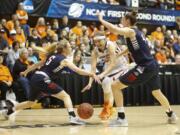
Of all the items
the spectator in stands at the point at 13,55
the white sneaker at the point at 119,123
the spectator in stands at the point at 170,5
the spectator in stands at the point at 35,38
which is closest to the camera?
the white sneaker at the point at 119,123

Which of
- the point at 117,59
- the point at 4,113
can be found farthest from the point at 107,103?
the point at 4,113

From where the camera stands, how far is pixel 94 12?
2031cm

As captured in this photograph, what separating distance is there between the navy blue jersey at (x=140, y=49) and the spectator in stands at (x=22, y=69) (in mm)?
5432

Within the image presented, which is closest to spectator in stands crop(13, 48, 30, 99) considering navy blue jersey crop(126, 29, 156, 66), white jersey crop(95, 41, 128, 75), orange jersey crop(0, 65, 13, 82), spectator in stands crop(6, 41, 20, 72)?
orange jersey crop(0, 65, 13, 82)

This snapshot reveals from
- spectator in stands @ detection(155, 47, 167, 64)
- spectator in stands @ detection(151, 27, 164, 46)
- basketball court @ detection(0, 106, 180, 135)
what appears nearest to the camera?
basketball court @ detection(0, 106, 180, 135)

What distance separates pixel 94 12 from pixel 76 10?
95cm

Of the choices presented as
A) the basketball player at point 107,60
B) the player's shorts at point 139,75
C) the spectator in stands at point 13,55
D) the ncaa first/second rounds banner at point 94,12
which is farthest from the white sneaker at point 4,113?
the ncaa first/second rounds banner at point 94,12

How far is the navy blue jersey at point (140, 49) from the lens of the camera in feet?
28.6

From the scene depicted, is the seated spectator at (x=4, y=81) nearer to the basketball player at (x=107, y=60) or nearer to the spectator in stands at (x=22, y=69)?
the spectator in stands at (x=22, y=69)

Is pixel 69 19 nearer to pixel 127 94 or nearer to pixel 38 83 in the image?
pixel 127 94

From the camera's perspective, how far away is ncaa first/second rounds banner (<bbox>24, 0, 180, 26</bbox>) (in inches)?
750

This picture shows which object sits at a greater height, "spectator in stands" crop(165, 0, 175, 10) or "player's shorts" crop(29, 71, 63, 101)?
"spectator in stands" crop(165, 0, 175, 10)

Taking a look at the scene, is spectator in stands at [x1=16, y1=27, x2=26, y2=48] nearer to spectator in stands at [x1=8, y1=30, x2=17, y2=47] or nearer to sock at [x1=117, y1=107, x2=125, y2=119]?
spectator in stands at [x1=8, y1=30, x2=17, y2=47]

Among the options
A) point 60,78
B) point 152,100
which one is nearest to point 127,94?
point 152,100
